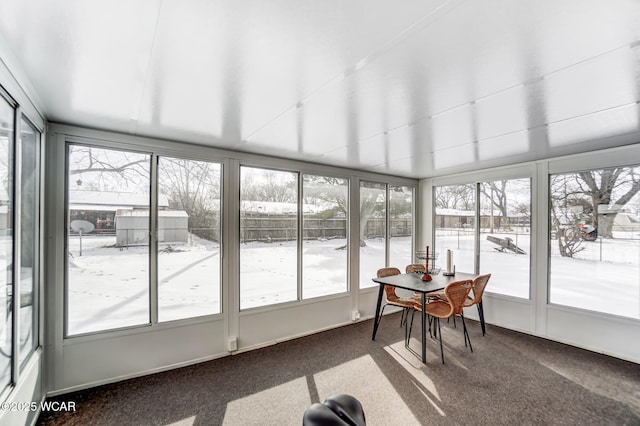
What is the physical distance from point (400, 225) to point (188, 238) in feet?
12.0

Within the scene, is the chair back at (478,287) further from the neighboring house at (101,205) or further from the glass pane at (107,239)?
the neighboring house at (101,205)

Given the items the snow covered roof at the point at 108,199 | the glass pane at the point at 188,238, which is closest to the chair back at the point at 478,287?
the glass pane at the point at 188,238

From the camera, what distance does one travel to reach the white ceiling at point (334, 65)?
116 centimetres

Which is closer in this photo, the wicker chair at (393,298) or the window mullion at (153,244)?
the window mullion at (153,244)

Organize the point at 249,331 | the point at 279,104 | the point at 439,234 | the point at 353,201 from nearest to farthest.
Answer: the point at 279,104 < the point at 249,331 < the point at 353,201 < the point at 439,234

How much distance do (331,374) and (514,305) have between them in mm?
3014

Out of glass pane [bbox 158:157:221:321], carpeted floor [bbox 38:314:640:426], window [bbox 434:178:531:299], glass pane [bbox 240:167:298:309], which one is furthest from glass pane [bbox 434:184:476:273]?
glass pane [bbox 158:157:221:321]

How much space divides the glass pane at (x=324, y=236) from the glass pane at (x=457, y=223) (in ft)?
5.70

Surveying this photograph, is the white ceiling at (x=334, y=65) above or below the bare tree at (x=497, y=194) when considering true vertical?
above

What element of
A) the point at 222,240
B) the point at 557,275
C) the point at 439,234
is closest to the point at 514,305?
the point at 557,275

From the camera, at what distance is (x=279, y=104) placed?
208 centimetres

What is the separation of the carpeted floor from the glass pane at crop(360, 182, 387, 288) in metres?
1.40

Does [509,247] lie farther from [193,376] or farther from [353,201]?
[193,376]

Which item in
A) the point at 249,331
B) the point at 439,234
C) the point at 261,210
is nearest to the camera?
the point at 249,331
